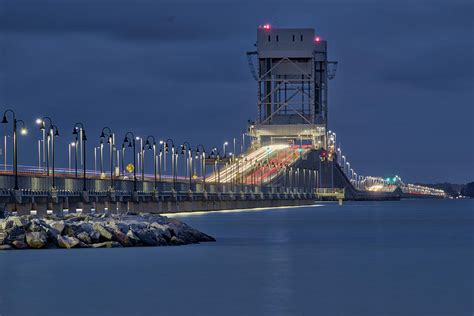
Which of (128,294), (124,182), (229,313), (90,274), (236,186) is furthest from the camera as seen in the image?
(236,186)

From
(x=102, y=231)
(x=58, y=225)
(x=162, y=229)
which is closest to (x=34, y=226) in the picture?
(x=58, y=225)

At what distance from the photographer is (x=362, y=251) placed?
5025cm

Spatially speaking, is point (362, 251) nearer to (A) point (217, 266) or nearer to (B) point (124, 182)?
(A) point (217, 266)

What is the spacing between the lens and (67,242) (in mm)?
48344

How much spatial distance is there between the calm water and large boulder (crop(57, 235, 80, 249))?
188cm

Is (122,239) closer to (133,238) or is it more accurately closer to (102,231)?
(133,238)

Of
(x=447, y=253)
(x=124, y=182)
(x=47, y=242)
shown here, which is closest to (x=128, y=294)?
(x=47, y=242)

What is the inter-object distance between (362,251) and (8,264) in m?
16.6

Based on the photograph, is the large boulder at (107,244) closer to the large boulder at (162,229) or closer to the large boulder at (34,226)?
the large boulder at (34,226)

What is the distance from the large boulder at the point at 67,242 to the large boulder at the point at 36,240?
0.56 m

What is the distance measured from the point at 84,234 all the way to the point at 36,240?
2.24 m

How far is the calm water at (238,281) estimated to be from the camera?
91.1ft

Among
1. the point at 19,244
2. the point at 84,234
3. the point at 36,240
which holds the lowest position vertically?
the point at 19,244

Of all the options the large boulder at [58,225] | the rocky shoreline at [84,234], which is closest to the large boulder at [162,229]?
the rocky shoreline at [84,234]
